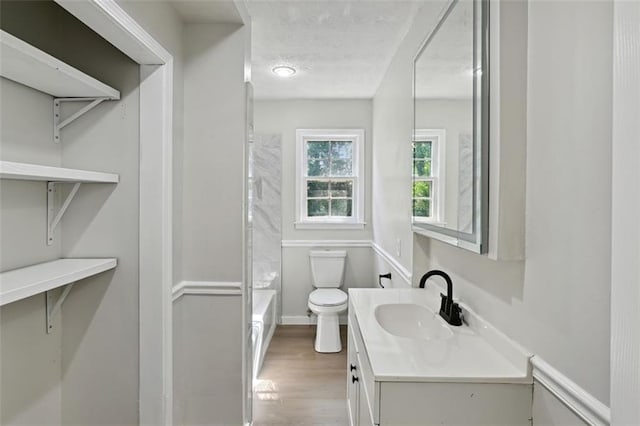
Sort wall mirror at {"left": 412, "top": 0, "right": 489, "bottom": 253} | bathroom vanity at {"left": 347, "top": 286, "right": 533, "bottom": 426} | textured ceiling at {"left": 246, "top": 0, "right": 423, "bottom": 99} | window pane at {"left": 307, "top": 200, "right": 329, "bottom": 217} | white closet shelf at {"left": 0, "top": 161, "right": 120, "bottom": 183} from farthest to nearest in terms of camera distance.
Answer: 1. window pane at {"left": 307, "top": 200, "right": 329, "bottom": 217}
2. textured ceiling at {"left": 246, "top": 0, "right": 423, "bottom": 99}
3. wall mirror at {"left": 412, "top": 0, "right": 489, "bottom": 253}
4. bathroom vanity at {"left": 347, "top": 286, "right": 533, "bottom": 426}
5. white closet shelf at {"left": 0, "top": 161, "right": 120, "bottom": 183}

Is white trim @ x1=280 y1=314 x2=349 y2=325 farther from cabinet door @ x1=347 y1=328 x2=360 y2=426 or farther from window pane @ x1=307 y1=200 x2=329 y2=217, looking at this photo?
cabinet door @ x1=347 y1=328 x2=360 y2=426

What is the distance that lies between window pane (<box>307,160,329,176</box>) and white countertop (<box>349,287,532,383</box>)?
2427 mm

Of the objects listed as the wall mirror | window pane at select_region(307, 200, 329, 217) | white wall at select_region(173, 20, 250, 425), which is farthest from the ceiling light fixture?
window pane at select_region(307, 200, 329, 217)

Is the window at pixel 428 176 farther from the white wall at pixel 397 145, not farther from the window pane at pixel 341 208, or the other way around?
the window pane at pixel 341 208

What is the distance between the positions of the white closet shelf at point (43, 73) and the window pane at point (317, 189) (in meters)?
2.40

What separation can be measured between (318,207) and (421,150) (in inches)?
79.6

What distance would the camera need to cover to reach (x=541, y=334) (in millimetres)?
961

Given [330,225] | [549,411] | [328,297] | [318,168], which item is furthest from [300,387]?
[318,168]

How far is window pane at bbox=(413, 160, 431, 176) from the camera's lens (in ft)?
5.56

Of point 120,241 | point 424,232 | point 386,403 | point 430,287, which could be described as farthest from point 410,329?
point 120,241

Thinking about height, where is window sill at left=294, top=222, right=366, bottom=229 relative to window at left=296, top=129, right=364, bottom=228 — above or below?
below

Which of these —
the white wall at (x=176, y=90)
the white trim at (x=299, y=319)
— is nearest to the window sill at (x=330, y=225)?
the white trim at (x=299, y=319)

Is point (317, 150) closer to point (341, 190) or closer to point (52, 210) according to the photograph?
point (341, 190)

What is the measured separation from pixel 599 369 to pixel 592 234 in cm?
30
